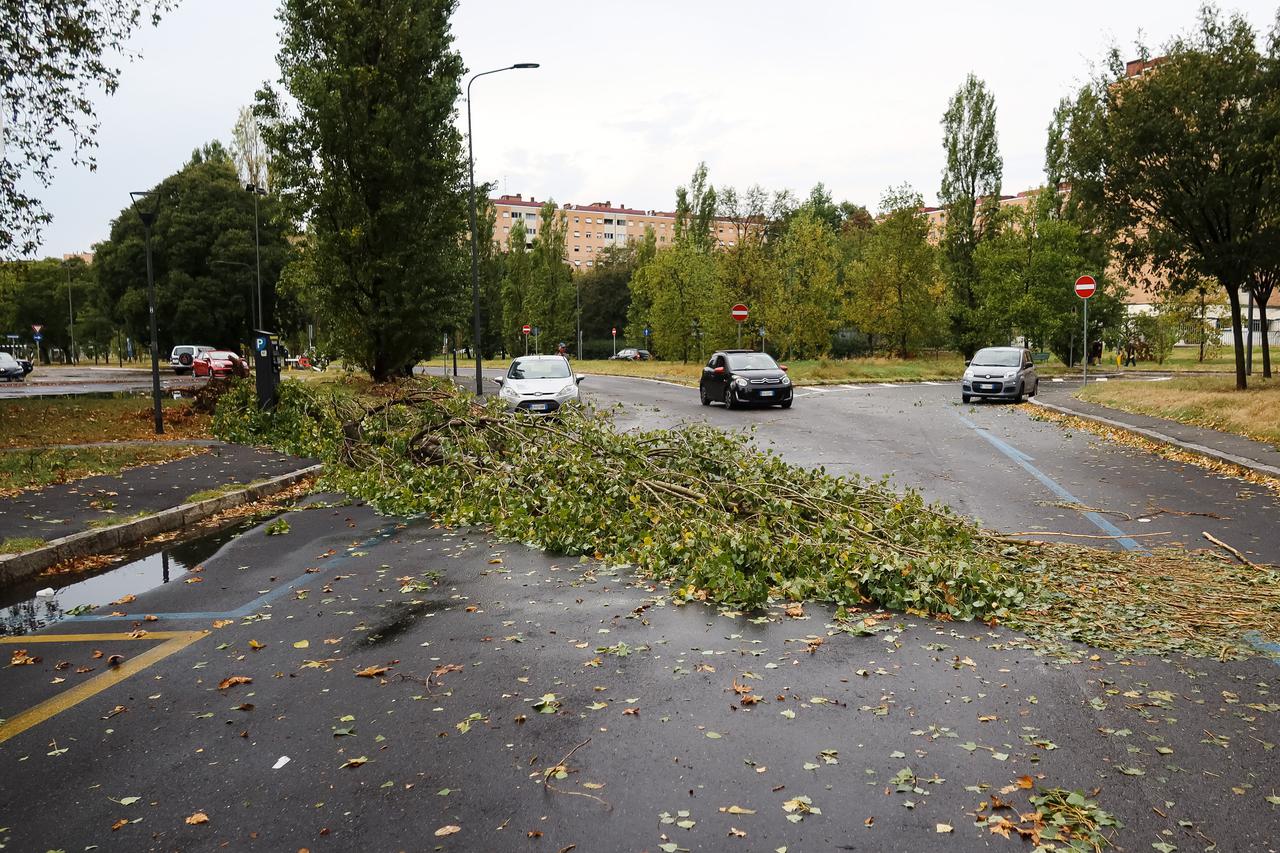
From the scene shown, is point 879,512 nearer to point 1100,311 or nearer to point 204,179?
point 1100,311

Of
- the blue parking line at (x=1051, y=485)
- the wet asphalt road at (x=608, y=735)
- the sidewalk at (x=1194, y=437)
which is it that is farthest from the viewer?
the sidewalk at (x=1194, y=437)

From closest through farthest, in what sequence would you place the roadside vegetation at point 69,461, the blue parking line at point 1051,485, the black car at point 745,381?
the blue parking line at point 1051,485 → the roadside vegetation at point 69,461 → the black car at point 745,381

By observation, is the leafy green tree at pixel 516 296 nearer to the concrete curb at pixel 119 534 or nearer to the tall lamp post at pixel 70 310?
the tall lamp post at pixel 70 310

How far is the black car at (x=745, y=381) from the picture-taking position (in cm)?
2433

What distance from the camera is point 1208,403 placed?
769 inches

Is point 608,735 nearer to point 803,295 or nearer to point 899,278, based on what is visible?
point 803,295

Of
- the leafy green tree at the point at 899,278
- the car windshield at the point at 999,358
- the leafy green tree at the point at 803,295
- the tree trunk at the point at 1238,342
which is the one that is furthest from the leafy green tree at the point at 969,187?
the tree trunk at the point at 1238,342

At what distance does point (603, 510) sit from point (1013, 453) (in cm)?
871

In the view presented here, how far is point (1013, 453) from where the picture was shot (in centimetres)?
1438

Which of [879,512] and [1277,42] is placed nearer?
[879,512]

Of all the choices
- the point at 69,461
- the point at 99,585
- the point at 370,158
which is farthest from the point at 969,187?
the point at 99,585

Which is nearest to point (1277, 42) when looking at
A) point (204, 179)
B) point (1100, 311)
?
point (1100, 311)

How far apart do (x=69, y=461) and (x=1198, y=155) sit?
81.5ft

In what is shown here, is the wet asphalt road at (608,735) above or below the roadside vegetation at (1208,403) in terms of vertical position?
below
